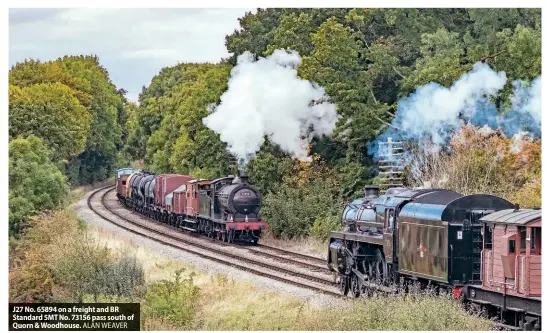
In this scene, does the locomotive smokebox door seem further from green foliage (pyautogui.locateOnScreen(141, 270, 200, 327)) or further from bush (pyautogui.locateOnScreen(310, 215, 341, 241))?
bush (pyautogui.locateOnScreen(310, 215, 341, 241))

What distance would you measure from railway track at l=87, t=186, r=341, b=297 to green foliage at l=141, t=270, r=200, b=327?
12.6 feet

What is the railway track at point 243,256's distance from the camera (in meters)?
26.3

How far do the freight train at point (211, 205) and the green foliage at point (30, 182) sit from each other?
24.9ft

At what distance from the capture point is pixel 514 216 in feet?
58.4

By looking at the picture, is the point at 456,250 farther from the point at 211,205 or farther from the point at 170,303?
the point at 211,205

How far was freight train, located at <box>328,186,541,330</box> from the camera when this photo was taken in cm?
1741

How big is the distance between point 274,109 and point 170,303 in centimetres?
1462

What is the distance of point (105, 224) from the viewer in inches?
1708

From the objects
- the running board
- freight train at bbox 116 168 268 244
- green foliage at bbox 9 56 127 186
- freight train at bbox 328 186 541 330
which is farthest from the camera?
freight train at bbox 116 168 268 244

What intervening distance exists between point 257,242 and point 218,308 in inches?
619

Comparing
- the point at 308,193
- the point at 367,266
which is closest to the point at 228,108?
the point at 308,193

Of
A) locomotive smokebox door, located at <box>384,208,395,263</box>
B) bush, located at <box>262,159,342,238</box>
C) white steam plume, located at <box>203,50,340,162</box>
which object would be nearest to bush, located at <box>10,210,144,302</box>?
locomotive smokebox door, located at <box>384,208,395,263</box>

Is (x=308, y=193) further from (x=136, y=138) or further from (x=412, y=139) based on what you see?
(x=136, y=138)

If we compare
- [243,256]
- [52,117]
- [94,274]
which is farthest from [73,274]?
[52,117]
